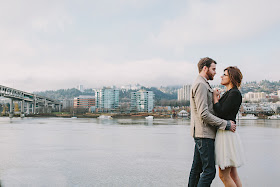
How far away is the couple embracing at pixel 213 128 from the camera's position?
8.06ft

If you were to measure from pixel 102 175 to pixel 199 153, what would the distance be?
186cm

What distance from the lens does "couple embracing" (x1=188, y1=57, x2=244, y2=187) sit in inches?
96.7

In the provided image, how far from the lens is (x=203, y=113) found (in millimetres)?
2410

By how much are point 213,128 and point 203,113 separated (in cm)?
25

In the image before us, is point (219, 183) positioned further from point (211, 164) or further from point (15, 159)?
point (15, 159)

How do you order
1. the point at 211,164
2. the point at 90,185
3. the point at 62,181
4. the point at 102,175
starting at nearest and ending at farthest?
the point at 211,164, the point at 90,185, the point at 62,181, the point at 102,175

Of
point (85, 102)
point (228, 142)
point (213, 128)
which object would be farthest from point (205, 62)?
point (85, 102)

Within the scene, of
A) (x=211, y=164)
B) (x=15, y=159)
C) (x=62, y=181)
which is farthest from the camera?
(x=15, y=159)

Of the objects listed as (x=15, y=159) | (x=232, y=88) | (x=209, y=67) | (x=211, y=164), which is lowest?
(x=15, y=159)

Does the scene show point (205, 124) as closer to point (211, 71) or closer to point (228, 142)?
point (228, 142)

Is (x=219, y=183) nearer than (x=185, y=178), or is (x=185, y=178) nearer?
(x=219, y=183)

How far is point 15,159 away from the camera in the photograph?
539 centimetres

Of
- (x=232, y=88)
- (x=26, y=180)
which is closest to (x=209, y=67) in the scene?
(x=232, y=88)

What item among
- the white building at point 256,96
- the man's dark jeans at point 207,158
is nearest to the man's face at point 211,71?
the man's dark jeans at point 207,158
